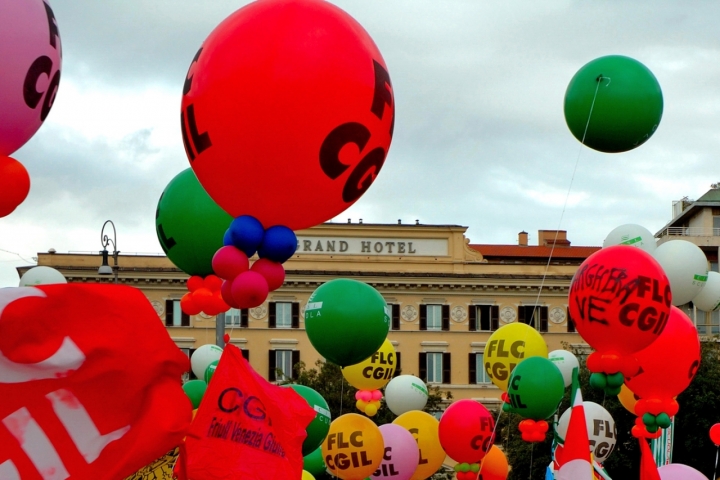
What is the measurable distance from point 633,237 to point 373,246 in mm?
42292

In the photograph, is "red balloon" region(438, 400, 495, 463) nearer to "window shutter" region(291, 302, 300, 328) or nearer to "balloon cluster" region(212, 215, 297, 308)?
"balloon cluster" region(212, 215, 297, 308)

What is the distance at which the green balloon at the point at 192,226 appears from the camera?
10.3 meters

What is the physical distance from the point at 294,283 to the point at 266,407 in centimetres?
4746

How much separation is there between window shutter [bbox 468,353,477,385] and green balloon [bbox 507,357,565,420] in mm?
41979

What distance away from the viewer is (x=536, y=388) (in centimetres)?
1469

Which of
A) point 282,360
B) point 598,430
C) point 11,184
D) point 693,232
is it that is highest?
point 693,232

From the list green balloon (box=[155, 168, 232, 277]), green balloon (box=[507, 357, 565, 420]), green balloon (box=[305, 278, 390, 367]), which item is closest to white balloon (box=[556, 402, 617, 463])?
green balloon (box=[507, 357, 565, 420])

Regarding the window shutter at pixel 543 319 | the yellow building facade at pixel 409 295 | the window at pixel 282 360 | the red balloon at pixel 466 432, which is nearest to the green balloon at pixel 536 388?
the red balloon at pixel 466 432


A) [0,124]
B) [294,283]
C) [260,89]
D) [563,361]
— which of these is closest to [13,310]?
[0,124]

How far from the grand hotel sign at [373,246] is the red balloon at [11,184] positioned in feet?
160

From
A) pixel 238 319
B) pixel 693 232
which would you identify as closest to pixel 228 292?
pixel 238 319

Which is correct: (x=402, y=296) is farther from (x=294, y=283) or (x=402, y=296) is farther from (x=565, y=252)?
(x=565, y=252)

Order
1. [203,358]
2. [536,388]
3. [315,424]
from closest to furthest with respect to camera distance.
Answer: [315,424]
[536,388]
[203,358]

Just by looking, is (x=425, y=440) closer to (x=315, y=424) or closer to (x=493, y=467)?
(x=493, y=467)
